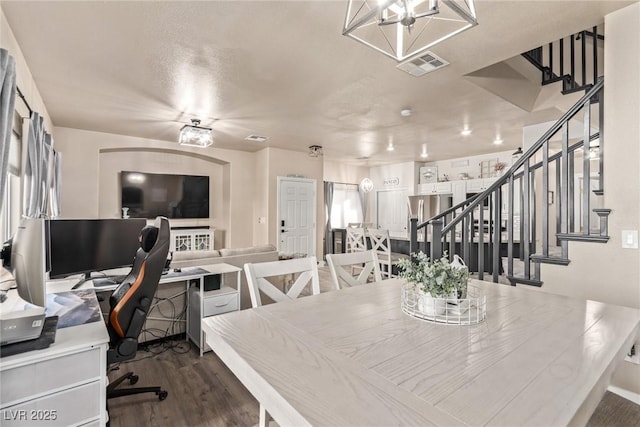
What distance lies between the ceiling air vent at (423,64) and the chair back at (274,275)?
1.83 m

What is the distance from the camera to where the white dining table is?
2.32 ft

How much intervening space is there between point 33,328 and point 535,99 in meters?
5.03

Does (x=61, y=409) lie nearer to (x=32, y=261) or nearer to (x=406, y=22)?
(x=32, y=261)

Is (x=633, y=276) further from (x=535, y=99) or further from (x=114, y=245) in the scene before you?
(x=114, y=245)

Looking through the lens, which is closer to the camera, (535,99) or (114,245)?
(114,245)

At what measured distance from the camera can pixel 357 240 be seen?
5445 millimetres

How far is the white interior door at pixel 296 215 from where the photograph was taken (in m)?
6.32

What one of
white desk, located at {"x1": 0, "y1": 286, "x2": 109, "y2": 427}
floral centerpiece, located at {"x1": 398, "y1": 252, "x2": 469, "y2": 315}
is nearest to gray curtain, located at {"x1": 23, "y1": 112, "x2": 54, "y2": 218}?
white desk, located at {"x1": 0, "y1": 286, "x2": 109, "y2": 427}

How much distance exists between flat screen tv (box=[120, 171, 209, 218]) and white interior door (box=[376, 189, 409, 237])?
457cm

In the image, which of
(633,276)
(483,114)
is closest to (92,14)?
(633,276)

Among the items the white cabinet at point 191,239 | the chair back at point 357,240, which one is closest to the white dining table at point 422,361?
the chair back at point 357,240

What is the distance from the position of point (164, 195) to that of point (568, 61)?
6.61 meters

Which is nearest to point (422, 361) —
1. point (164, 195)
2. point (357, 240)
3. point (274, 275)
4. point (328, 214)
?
point (274, 275)

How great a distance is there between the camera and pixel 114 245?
2.52 metres
